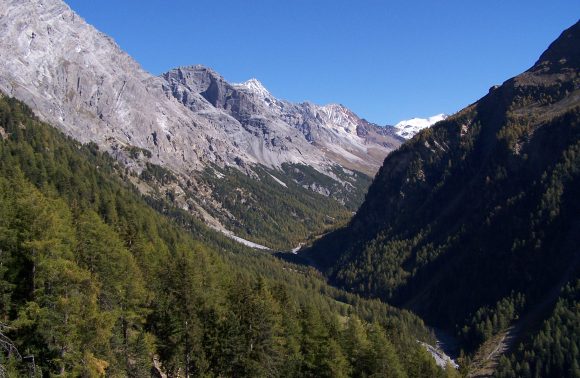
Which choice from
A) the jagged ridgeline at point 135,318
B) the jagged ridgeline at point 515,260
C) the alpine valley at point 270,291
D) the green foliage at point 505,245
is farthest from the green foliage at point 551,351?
the jagged ridgeline at point 135,318

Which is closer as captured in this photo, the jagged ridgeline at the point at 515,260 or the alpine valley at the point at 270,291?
the alpine valley at the point at 270,291

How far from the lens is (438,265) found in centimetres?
18225

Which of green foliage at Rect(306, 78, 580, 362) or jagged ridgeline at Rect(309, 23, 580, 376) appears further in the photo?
green foliage at Rect(306, 78, 580, 362)

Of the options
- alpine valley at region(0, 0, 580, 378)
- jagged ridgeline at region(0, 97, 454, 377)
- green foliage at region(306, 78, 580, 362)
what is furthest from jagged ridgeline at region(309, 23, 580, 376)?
jagged ridgeline at region(0, 97, 454, 377)

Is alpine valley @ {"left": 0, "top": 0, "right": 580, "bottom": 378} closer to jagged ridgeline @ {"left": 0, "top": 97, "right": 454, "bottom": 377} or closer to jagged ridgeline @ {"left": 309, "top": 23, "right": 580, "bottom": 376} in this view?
jagged ridgeline @ {"left": 0, "top": 97, "right": 454, "bottom": 377}

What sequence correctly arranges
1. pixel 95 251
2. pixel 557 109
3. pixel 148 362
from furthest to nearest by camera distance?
pixel 557 109 → pixel 95 251 → pixel 148 362

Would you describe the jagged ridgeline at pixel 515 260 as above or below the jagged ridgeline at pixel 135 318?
above

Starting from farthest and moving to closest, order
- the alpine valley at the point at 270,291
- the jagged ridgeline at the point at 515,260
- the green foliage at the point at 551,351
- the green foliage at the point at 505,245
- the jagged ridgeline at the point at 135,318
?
the green foliage at the point at 505,245
the jagged ridgeline at the point at 515,260
the green foliage at the point at 551,351
the alpine valley at the point at 270,291
the jagged ridgeline at the point at 135,318

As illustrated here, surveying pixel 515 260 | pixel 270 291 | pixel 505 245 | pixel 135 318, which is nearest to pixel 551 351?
pixel 515 260

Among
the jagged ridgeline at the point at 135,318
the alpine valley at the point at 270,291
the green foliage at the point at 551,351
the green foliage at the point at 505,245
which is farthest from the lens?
the green foliage at the point at 505,245

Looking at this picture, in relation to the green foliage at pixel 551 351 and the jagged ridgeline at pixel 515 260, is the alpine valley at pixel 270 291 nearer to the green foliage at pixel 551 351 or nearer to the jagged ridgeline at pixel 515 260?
the green foliage at pixel 551 351

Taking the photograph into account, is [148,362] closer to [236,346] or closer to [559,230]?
[236,346]

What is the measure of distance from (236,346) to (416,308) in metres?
137

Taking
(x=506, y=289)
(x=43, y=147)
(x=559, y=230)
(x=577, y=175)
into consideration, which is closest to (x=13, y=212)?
(x=43, y=147)
